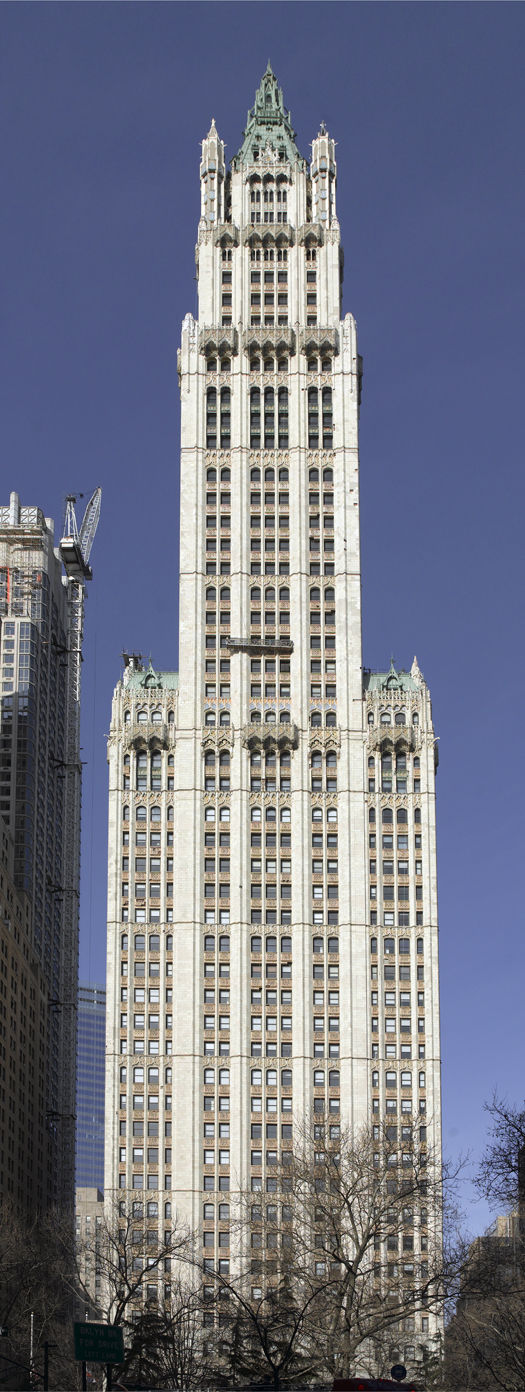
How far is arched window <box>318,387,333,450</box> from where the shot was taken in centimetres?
Result: 19650

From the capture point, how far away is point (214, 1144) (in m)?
170

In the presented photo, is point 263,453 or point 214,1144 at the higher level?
point 263,453

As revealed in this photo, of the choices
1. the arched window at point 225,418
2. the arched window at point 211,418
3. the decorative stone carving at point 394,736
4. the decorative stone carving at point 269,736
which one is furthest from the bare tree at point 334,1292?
the arched window at point 211,418

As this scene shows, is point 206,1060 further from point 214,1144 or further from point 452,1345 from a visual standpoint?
point 452,1345

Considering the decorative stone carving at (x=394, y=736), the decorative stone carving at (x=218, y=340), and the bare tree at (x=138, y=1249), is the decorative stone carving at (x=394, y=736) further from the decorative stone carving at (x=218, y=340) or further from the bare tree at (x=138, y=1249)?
the bare tree at (x=138, y=1249)

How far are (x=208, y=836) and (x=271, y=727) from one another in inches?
460

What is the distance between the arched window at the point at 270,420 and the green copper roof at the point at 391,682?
82.6 feet

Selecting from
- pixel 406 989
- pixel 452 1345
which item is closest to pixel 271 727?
pixel 406 989

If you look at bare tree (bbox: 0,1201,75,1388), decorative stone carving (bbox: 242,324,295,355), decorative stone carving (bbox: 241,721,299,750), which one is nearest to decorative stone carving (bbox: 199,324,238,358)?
decorative stone carving (bbox: 242,324,295,355)

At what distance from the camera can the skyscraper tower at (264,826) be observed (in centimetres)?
17188

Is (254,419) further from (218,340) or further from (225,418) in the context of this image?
(218,340)

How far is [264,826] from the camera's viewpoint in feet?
596

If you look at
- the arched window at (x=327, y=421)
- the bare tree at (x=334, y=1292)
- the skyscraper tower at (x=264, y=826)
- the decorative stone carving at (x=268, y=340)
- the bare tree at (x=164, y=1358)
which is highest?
the decorative stone carving at (x=268, y=340)

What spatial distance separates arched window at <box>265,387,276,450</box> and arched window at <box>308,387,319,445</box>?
358 centimetres
